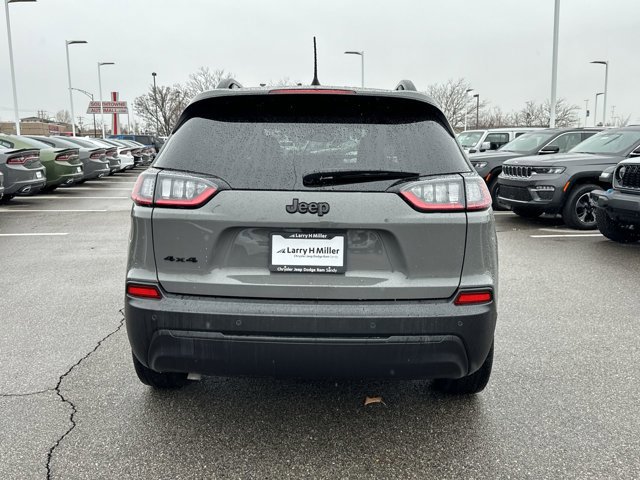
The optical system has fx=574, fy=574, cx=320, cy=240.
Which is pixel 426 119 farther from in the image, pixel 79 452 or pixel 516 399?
pixel 79 452

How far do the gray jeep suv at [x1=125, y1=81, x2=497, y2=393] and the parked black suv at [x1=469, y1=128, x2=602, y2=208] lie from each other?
32.1 feet

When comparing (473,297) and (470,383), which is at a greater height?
(473,297)

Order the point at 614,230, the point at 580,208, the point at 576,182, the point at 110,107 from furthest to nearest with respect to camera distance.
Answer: the point at 110,107 → the point at 580,208 → the point at 576,182 → the point at 614,230

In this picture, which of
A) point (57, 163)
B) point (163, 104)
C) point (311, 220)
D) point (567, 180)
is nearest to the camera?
point (311, 220)

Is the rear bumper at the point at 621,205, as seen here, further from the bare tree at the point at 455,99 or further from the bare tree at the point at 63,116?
the bare tree at the point at 63,116

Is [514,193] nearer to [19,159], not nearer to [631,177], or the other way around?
[631,177]

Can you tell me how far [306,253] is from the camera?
2436mm

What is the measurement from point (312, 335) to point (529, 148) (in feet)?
36.0

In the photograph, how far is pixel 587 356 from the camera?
381 cm

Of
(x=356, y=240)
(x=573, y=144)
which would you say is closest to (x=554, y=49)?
(x=573, y=144)

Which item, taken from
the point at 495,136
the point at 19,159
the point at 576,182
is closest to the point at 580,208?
the point at 576,182

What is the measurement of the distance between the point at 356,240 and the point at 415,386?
132 centimetres

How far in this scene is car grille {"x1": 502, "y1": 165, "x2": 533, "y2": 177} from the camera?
31.7ft

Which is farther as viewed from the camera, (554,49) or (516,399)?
(554,49)
